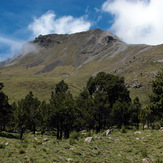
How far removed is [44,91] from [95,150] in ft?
342

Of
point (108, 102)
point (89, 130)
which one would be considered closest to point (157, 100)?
point (108, 102)

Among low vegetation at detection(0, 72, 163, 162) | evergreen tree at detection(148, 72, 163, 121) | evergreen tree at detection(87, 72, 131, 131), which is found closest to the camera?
→ low vegetation at detection(0, 72, 163, 162)

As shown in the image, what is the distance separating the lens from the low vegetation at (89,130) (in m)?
13.3

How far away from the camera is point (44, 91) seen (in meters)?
115

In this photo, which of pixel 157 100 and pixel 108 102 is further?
pixel 108 102

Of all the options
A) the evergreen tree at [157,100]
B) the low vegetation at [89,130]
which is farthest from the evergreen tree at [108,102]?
the evergreen tree at [157,100]

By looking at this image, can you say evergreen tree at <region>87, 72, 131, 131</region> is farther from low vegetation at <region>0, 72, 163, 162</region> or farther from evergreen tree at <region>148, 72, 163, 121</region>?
evergreen tree at <region>148, 72, 163, 121</region>

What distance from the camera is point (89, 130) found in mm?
34281

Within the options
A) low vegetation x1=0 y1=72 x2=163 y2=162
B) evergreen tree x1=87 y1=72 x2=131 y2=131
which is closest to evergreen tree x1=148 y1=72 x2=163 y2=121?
low vegetation x1=0 y1=72 x2=163 y2=162

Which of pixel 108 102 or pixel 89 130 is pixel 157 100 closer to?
pixel 108 102

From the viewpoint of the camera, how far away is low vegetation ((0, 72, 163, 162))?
13.3 metres

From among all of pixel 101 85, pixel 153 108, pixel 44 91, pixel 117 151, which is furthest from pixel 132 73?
pixel 117 151

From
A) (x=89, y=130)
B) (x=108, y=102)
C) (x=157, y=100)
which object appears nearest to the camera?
(x=157, y=100)

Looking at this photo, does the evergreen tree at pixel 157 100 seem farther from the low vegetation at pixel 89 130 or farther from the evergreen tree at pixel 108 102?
the evergreen tree at pixel 108 102
